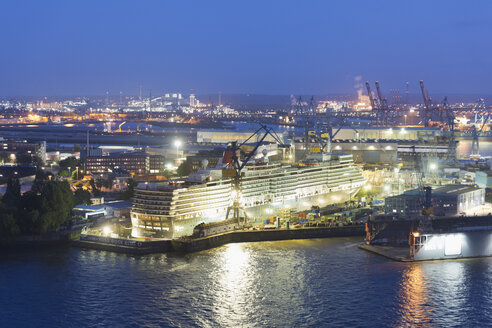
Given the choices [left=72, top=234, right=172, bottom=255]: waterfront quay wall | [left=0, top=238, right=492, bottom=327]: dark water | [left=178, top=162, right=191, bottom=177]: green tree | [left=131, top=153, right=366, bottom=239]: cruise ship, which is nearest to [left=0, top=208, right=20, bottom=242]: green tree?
[left=0, top=238, right=492, bottom=327]: dark water

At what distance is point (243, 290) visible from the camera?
8367mm

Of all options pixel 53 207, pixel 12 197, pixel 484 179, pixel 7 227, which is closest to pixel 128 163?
pixel 12 197

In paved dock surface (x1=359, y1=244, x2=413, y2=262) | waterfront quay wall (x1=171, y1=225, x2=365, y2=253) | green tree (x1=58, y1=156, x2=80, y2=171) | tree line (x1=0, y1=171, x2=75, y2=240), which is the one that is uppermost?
green tree (x1=58, y1=156, x2=80, y2=171)

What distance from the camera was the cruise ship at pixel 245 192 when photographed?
10.8 metres

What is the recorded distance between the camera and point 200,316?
7480 mm

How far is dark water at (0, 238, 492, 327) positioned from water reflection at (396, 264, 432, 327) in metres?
0.01

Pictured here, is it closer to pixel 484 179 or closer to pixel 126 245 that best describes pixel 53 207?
pixel 126 245

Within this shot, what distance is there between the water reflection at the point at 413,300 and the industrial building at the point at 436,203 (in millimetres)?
2511

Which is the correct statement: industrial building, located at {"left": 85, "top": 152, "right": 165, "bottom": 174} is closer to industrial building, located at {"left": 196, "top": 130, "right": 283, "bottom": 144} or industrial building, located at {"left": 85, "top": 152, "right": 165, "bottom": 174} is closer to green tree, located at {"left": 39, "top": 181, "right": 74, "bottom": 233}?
industrial building, located at {"left": 196, "top": 130, "right": 283, "bottom": 144}

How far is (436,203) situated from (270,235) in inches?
117

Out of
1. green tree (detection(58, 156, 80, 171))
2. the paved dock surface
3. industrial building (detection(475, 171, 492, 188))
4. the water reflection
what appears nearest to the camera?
the water reflection

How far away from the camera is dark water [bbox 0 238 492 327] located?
7445 mm

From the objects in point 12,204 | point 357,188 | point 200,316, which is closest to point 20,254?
point 12,204

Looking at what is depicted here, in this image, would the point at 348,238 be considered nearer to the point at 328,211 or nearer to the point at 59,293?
the point at 328,211
